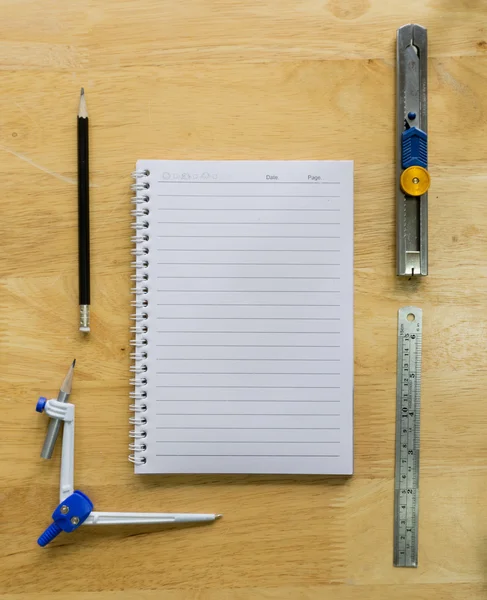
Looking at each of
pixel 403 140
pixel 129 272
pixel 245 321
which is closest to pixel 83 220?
pixel 129 272

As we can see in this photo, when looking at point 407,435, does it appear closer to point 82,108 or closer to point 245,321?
point 245,321

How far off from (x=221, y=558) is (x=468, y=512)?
13.3 inches

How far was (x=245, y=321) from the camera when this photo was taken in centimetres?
62

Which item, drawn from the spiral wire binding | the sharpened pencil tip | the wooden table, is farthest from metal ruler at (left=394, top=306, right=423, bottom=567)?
the sharpened pencil tip

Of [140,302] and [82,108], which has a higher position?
[82,108]

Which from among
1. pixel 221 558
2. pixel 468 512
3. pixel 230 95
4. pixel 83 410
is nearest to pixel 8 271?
pixel 83 410

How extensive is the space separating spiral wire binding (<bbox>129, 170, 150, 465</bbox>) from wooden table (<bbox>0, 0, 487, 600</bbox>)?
2cm

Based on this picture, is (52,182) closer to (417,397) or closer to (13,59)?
(13,59)

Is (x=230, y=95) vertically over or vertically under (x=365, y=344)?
over

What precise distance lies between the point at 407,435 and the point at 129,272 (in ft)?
1.41

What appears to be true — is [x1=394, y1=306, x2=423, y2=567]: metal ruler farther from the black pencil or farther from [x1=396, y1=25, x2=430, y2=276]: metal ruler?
the black pencil

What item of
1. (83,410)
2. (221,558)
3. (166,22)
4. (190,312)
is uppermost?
(166,22)

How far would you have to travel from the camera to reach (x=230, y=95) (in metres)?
0.63

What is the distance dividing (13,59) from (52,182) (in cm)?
17
